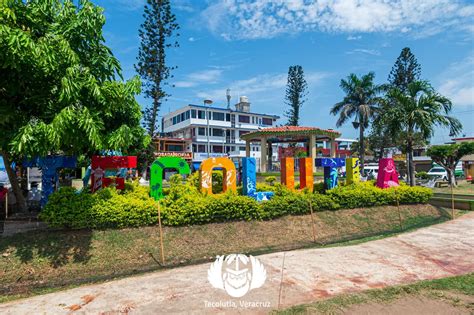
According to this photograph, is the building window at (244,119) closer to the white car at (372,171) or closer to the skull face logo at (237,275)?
the white car at (372,171)

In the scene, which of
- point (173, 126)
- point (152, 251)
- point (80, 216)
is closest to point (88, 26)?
point (80, 216)

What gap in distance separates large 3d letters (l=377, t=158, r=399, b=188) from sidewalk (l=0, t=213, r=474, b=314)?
17.5ft

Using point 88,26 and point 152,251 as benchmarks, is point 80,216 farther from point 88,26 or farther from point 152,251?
point 88,26

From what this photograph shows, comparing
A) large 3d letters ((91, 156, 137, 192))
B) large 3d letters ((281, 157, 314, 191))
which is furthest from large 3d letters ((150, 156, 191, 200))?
large 3d letters ((281, 157, 314, 191))

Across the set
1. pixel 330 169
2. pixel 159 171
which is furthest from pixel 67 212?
pixel 330 169

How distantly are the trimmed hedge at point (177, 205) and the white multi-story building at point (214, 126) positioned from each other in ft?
101

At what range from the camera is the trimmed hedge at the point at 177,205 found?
7859 mm

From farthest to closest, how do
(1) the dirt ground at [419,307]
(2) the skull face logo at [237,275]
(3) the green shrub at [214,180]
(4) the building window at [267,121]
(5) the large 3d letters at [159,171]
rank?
(4) the building window at [267,121] → (3) the green shrub at [214,180] → (5) the large 3d letters at [159,171] → (2) the skull face logo at [237,275] → (1) the dirt ground at [419,307]

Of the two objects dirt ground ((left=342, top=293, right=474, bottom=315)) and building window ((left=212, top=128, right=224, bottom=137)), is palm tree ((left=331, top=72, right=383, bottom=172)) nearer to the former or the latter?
building window ((left=212, top=128, right=224, bottom=137))

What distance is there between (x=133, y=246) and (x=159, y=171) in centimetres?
309

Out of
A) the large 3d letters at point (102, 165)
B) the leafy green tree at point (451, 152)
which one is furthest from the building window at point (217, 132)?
the large 3d letters at point (102, 165)

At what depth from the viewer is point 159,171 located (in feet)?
33.4

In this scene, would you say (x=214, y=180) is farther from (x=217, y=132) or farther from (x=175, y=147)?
(x=217, y=132)

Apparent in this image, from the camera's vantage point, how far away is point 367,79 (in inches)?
1232
